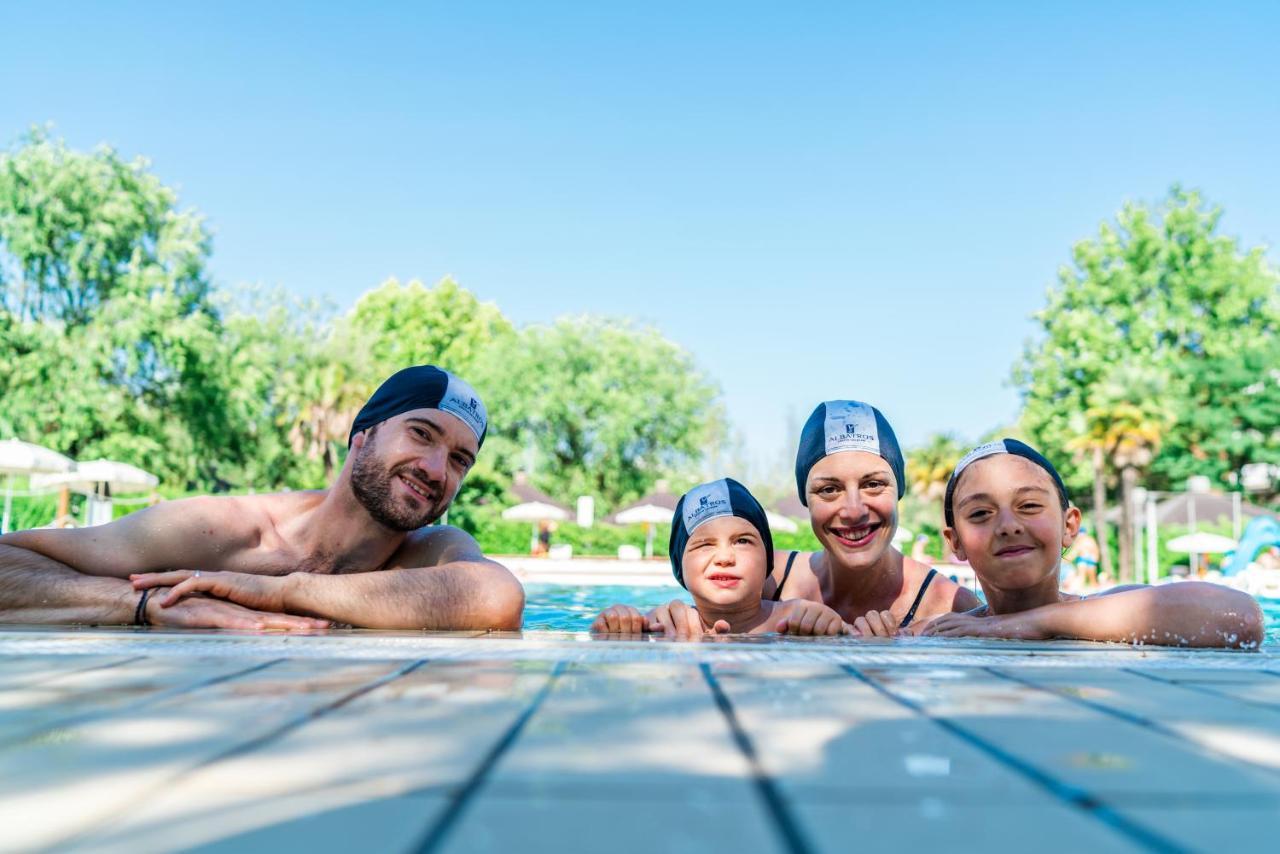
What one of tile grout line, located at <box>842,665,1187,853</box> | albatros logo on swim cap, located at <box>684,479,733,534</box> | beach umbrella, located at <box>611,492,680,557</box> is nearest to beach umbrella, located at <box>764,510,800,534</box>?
beach umbrella, located at <box>611,492,680,557</box>

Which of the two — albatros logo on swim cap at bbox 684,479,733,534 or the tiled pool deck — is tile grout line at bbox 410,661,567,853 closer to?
the tiled pool deck

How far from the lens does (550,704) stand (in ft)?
4.79

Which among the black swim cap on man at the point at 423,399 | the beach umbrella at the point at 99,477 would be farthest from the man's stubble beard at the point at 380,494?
the beach umbrella at the point at 99,477

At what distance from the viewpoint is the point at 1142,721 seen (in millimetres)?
1369

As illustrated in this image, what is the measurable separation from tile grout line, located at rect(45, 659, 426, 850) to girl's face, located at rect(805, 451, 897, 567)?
8.67 feet

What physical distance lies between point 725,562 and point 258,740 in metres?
2.94

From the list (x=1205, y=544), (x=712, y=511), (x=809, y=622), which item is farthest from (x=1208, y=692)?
(x=1205, y=544)

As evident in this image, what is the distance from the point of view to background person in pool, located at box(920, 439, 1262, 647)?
3.00m

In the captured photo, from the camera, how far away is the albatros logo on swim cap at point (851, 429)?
423 centimetres

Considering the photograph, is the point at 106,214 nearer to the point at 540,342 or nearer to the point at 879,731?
the point at 540,342

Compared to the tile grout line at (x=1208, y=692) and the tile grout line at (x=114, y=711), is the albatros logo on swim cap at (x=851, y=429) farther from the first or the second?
the tile grout line at (x=114, y=711)

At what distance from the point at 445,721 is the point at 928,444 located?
138 feet

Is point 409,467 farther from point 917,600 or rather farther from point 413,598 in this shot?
point 917,600

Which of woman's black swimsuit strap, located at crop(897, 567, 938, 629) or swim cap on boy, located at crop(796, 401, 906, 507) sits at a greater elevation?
swim cap on boy, located at crop(796, 401, 906, 507)
